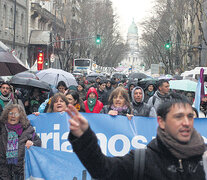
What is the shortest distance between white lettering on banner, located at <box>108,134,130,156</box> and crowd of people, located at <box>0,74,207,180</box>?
348 mm

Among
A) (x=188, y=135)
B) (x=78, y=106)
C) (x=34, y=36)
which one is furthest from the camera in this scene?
(x=34, y=36)

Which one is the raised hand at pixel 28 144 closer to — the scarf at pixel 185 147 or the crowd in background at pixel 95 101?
the crowd in background at pixel 95 101

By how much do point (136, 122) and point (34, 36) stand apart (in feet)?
127

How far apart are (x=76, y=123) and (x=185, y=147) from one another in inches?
26.2

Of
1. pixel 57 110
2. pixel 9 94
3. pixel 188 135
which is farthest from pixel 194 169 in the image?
pixel 9 94

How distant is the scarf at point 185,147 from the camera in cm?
246

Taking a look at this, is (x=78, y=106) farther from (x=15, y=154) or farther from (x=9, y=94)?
(x=15, y=154)

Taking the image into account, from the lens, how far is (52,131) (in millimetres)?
5754

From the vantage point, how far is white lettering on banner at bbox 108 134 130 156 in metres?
5.29

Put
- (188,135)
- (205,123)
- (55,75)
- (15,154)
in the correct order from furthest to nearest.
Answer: (55,75) < (205,123) < (15,154) < (188,135)

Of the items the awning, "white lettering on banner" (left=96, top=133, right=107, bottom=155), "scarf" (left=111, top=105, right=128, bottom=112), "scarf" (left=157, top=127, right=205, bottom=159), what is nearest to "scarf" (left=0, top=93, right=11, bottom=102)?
"scarf" (left=111, top=105, right=128, bottom=112)

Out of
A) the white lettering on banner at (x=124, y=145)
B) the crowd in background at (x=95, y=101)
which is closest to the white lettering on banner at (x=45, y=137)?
the crowd in background at (x=95, y=101)

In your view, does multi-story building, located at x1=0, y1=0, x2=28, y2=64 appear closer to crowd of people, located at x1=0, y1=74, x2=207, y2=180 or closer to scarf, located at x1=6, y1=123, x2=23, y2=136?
crowd of people, located at x1=0, y1=74, x2=207, y2=180

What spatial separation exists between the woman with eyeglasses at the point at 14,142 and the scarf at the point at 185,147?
2.92 metres
